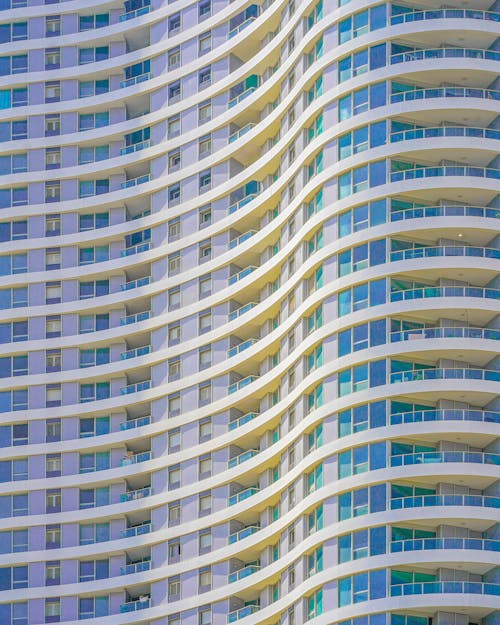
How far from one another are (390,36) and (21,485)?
46010 millimetres

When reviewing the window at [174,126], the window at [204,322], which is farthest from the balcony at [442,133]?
the window at [174,126]

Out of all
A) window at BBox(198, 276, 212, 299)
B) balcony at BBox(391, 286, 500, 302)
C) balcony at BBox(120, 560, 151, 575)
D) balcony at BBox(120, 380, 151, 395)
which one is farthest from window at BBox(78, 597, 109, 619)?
balcony at BBox(391, 286, 500, 302)

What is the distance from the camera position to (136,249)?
18750cm

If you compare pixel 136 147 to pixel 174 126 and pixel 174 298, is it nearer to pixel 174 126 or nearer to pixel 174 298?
pixel 174 126

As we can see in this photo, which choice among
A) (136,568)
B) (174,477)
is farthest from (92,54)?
(136,568)

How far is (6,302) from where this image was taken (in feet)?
621

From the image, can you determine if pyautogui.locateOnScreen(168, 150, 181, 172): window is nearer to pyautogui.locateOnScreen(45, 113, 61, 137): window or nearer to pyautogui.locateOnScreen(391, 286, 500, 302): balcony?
pyautogui.locateOnScreen(45, 113, 61, 137): window

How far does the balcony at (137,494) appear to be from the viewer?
180250 millimetres

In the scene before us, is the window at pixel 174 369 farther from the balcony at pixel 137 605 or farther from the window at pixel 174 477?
the balcony at pixel 137 605

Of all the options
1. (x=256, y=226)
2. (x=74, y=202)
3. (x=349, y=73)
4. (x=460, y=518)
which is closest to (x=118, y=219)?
(x=74, y=202)

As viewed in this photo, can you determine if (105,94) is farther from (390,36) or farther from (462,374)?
(462,374)

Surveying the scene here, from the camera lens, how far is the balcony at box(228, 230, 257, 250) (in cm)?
17725

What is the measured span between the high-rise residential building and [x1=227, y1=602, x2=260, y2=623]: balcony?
0.57ft

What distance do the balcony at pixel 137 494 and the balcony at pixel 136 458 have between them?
2.07 metres
